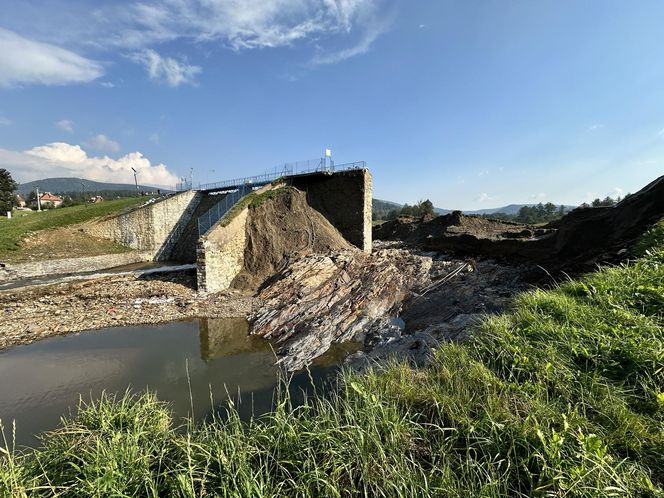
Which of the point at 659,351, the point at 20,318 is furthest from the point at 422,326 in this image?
the point at 20,318

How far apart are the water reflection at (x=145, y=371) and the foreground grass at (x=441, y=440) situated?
404cm

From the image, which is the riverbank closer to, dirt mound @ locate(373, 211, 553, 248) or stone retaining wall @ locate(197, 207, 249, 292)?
stone retaining wall @ locate(197, 207, 249, 292)

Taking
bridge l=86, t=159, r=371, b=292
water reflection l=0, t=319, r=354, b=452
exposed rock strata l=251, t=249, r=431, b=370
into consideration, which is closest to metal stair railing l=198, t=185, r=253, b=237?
bridge l=86, t=159, r=371, b=292

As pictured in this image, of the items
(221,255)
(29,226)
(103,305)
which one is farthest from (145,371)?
(29,226)

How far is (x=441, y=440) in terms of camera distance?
2926 mm

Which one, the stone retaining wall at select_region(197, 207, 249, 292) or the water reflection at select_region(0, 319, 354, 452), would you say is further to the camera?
the stone retaining wall at select_region(197, 207, 249, 292)

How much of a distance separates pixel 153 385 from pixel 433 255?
19.3 metres

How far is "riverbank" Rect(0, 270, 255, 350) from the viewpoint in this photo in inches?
452

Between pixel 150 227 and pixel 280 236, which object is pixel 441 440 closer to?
pixel 280 236

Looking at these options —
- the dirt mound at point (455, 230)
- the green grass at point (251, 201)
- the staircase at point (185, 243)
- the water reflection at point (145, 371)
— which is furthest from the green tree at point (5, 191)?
the dirt mound at point (455, 230)

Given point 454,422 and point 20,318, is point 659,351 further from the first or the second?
Answer: point 20,318

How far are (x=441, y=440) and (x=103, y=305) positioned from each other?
15806mm

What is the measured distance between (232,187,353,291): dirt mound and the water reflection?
19.2 feet

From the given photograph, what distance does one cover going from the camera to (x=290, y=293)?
14555 mm
